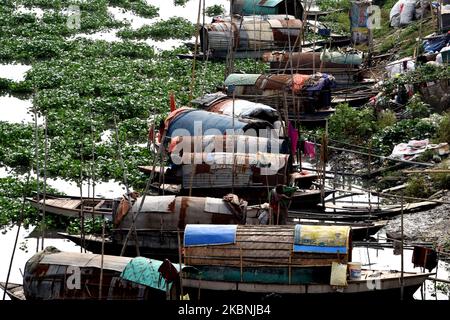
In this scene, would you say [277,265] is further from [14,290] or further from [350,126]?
[350,126]

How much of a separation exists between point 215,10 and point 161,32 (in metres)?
4.28

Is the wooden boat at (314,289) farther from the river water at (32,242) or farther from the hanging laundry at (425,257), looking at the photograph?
the river water at (32,242)

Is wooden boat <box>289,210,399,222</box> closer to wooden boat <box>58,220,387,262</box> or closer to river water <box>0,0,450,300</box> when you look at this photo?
wooden boat <box>58,220,387,262</box>

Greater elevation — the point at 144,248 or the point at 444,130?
the point at 444,130

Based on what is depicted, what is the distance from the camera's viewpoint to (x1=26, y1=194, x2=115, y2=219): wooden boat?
21.5 meters

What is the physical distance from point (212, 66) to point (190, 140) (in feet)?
37.3

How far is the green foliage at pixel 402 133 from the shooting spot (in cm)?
2586

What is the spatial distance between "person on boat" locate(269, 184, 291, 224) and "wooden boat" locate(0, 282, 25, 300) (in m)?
4.67

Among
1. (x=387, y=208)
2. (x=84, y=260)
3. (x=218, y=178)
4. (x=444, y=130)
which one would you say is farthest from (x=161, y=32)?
(x=84, y=260)

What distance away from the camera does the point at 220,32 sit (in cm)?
3462

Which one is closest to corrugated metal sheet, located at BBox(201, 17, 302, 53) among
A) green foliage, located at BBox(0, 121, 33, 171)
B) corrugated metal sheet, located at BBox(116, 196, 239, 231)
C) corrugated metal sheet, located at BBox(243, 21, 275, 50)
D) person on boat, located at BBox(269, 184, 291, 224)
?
corrugated metal sheet, located at BBox(243, 21, 275, 50)

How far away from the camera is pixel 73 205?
74.4 ft

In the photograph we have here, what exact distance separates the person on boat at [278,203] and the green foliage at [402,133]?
6.73 meters

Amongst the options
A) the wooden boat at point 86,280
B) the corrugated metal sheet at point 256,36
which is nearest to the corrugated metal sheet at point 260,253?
the wooden boat at point 86,280
